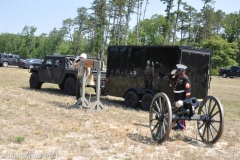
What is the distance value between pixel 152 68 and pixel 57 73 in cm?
552

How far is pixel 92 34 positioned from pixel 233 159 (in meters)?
65.6

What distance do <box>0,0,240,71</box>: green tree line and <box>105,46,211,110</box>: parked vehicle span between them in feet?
119

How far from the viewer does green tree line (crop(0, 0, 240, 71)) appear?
53188 mm

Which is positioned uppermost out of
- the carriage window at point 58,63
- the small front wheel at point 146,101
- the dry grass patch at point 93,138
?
the carriage window at point 58,63

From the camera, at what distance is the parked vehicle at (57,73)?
14.8m

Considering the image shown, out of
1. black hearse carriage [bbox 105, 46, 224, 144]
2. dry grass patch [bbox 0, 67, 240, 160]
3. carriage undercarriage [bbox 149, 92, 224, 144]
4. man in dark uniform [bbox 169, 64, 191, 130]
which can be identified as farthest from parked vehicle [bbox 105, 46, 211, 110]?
carriage undercarriage [bbox 149, 92, 224, 144]

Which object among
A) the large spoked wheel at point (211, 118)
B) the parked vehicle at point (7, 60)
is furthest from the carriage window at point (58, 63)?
the parked vehicle at point (7, 60)

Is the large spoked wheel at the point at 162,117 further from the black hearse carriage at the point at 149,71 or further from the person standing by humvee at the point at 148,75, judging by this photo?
the person standing by humvee at the point at 148,75

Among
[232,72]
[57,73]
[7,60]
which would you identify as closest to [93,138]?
[57,73]

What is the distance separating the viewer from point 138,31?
6159cm

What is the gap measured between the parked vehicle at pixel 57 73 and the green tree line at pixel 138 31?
112 ft

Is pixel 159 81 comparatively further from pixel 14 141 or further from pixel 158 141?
pixel 14 141

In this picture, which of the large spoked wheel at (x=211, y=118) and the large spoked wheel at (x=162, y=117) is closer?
the large spoked wheel at (x=162, y=117)

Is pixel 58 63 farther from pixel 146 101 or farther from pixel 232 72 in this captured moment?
pixel 232 72
